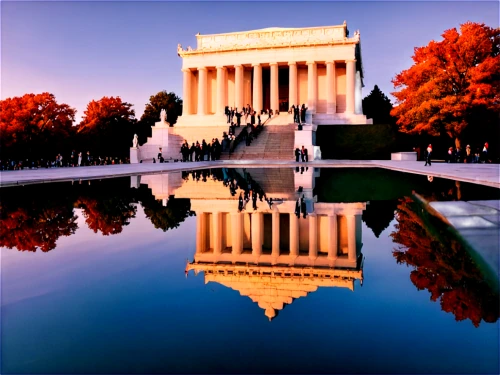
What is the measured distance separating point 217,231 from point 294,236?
1.46 meters

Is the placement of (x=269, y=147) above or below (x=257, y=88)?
below

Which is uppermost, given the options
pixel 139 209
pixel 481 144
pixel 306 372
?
pixel 481 144

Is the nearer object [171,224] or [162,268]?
[162,268]

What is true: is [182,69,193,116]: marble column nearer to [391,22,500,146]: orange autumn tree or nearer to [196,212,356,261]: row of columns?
[391,22,500,146]: orange autumn tree

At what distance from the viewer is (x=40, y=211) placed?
9.16 m

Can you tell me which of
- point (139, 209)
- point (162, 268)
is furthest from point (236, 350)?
point (139, 209)

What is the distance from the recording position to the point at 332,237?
663cm

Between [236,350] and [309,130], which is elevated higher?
[309,130]

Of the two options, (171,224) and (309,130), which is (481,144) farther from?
(171,224)

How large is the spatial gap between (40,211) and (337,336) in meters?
7.96

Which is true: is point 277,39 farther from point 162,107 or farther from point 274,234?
point 274,234

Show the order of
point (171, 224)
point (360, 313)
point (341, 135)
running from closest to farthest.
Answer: point (360, 313), point (171, 224), point (341, 135)

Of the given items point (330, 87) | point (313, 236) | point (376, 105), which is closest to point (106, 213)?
point (313, 236)

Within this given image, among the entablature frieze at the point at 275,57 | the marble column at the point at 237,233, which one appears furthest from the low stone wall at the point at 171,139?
the marble column at the point at 237,233
